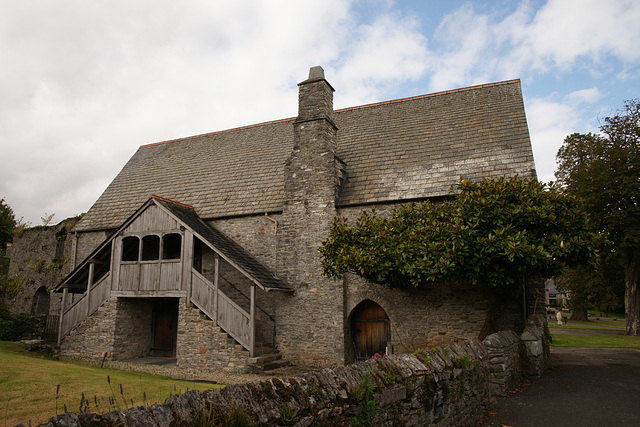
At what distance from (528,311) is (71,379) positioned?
477 inches

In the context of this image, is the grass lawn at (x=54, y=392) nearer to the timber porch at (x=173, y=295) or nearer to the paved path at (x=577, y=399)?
the timber porch at (x=173, y=295)

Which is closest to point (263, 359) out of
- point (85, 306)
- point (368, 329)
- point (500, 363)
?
point (368, 329)

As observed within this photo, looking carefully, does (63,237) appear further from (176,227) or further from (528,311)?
(528,311)

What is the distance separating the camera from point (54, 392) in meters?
8.38

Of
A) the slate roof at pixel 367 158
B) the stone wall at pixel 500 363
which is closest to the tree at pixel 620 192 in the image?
the slate roof at pixel 367 158

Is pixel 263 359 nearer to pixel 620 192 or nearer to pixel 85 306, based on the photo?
pixel 85 306

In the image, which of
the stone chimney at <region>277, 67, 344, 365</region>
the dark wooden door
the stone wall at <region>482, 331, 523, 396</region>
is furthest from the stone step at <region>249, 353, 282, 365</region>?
the stone wall at <region>482, 331, 523, 396</region>

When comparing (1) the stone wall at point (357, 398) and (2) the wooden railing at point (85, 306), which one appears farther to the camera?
(2) the wooden railing at point (85, 306)

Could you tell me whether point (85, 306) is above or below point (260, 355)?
above

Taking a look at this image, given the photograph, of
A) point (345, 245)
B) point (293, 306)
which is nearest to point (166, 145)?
point (293, 306)

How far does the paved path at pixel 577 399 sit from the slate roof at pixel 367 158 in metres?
5.87

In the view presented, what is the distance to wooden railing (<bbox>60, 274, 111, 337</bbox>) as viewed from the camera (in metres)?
16.1

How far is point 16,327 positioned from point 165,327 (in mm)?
6853

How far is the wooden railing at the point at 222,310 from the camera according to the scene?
13698 millimetres
